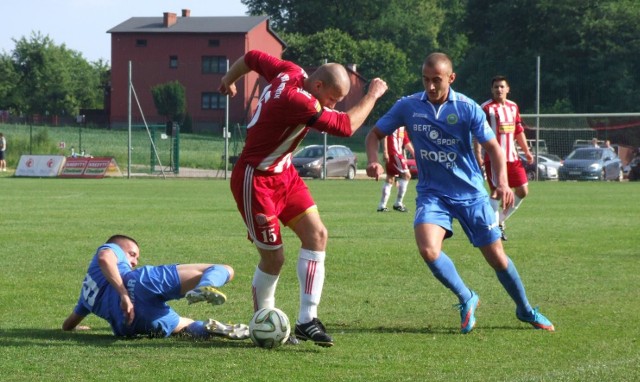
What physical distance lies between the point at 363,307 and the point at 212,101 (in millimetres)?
63988

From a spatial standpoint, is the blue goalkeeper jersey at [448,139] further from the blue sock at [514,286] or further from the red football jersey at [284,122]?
the red football jersey at [284,122]

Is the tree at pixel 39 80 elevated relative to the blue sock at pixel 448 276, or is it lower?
elevated

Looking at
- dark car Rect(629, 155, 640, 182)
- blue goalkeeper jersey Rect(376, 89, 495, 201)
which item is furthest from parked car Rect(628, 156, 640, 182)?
blue goalkeeper jersey Rect(376, 89, 495, 201)

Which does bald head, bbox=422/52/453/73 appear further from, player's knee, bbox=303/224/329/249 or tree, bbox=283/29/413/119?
tree, bbox=283/29/413/119

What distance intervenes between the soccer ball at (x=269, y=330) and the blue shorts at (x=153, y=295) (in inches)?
22.1

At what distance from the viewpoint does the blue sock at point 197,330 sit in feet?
23.4

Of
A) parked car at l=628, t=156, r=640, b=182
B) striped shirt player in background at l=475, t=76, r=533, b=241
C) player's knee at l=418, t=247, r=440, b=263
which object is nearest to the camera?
player's knee at l=418, t=247, r=440, b=263

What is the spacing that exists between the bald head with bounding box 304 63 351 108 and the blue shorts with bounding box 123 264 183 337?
1.47 m

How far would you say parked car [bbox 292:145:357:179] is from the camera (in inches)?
1634

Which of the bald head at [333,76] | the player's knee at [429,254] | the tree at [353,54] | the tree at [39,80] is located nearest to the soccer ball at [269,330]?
the player's knee at [429,254]

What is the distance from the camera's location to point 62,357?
21.1ft

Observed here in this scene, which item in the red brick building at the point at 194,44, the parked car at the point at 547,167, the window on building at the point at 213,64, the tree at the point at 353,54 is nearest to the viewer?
the parked car at the point at 547,167

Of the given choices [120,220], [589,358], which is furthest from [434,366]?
[120,220]

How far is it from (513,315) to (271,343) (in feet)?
7.46
